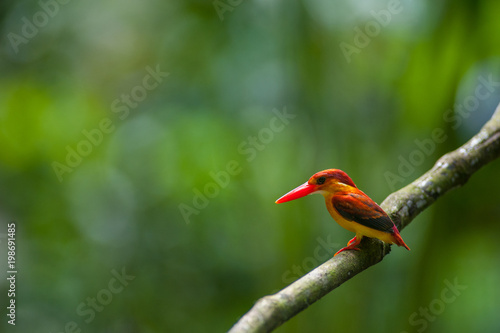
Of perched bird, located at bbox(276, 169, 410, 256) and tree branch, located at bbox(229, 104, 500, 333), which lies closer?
tree branch, located at bbox(229, 104, 500, 333)

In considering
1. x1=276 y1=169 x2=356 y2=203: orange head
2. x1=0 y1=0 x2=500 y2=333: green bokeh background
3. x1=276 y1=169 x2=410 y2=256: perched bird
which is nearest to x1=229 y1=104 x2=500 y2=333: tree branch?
x1=276 y1=169 x2=410 y2=256: perched bird

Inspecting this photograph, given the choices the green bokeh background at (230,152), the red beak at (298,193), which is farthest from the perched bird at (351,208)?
the green bokeh background at (230,152)

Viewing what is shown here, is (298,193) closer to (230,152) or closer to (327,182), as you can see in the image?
(327,182)

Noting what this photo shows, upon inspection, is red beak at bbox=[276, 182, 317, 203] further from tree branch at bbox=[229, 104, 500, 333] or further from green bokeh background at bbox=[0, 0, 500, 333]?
green bokeh background at bbox=[0, 0, 500, 333]

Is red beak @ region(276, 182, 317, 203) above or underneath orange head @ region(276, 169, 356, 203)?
underneath

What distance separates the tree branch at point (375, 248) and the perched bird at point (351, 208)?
0.06 m

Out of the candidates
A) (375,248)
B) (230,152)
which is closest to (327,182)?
(375,248)

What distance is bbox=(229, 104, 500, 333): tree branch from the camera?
97 cm

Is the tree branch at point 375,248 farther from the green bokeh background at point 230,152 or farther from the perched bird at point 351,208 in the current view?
the green bokeh background at point 230,152

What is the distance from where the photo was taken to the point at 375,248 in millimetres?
1438

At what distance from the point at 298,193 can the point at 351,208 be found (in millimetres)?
158

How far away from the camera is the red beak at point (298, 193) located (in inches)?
54.7

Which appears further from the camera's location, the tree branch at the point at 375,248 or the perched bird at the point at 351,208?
the perched bird at the point at 351,208

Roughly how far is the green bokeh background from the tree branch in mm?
1549
